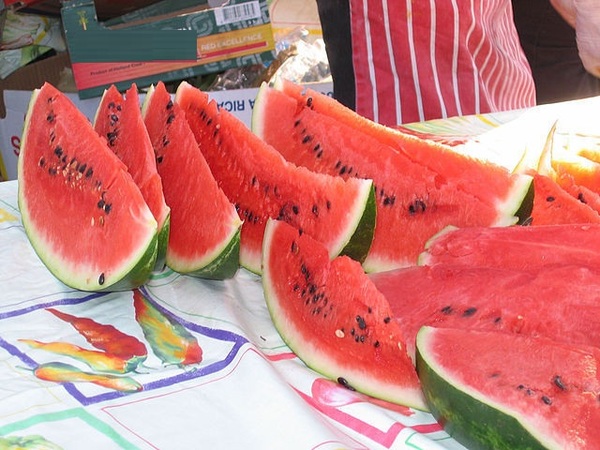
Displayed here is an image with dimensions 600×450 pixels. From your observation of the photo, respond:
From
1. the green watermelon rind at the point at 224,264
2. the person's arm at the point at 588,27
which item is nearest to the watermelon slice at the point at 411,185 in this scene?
the green watermelon rind at the point at 224,264

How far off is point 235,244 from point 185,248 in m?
0.13

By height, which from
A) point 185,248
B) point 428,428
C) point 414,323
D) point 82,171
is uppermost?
point 82,171

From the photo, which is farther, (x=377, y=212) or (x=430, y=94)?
(x=430, y=94)

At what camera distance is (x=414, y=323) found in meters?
1.11

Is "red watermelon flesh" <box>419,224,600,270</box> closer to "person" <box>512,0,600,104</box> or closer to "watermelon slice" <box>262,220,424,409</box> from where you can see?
"watermelon slice" <box>262,220,424,409</box>

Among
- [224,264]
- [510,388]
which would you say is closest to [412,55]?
[224,264]

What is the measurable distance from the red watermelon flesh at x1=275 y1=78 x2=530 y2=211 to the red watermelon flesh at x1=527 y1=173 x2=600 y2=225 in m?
0.08

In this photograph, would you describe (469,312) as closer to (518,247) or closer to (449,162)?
(518,247)

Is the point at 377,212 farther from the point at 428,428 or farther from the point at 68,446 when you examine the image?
the point at 68,446

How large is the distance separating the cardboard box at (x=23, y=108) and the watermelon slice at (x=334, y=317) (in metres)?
1.69

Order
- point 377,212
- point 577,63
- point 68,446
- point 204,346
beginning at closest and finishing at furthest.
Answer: point 68,446 < point 204,346 < point 377,212 < point 577,63

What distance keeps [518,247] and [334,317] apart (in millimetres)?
315

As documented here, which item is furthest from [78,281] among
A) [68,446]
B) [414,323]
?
[414,323]

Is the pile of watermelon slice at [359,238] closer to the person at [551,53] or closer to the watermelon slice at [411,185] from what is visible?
the watermelon slice at [411,185]
